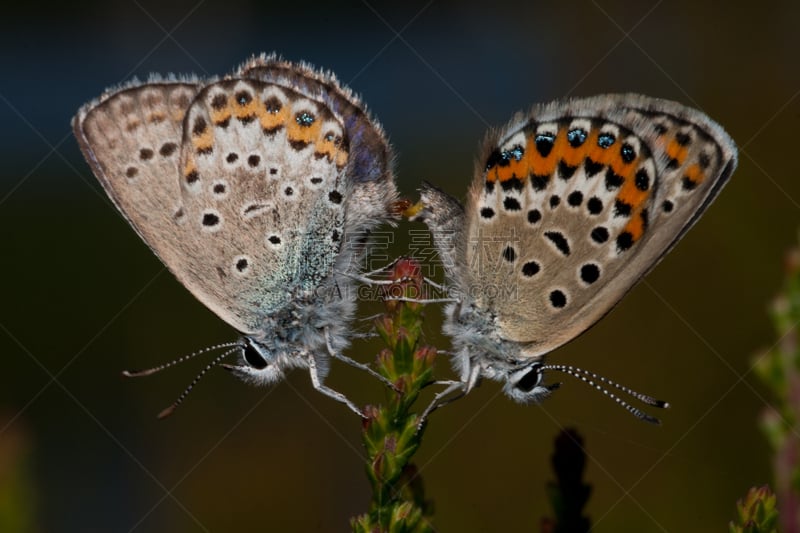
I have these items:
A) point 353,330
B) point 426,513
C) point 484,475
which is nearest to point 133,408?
point 484,475

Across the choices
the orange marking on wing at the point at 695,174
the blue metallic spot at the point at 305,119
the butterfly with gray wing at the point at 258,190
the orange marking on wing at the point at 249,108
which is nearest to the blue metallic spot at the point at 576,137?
the orange marking on wing at the point at 695,174

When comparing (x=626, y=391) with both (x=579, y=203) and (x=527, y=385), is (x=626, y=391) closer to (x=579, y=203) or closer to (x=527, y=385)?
(x=527, y=385)

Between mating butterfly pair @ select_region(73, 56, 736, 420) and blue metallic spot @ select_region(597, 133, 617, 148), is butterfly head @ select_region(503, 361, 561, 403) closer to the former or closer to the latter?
mating butterfly pair @ select_region(73, 56, 736, 420)

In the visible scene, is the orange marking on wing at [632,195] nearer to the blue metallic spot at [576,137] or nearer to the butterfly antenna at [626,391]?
the blue metallic spot at [576,137]

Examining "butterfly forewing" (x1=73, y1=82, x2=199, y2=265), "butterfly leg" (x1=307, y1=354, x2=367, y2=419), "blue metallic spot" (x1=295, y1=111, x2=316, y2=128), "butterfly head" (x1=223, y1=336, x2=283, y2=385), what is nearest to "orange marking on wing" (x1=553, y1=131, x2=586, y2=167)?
"blue metallic spot" (x1=295, y1=111, x2=316, y2=128)

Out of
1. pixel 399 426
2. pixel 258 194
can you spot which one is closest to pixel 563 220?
pixel 399 426
